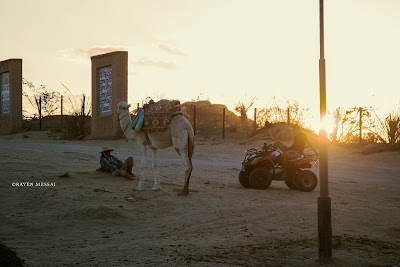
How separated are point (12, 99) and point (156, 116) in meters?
26.6

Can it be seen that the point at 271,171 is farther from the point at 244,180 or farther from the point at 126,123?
the point at 126,123

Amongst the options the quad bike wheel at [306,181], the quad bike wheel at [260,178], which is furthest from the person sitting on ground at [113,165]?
the quad bike wheel at [306,181]

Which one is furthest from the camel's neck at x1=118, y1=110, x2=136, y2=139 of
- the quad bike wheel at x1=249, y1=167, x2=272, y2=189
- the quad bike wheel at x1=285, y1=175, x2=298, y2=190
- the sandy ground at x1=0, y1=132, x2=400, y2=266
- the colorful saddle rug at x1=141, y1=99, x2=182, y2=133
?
the quad bike wheel at x1=285, y1=175, x2=298, y2=190

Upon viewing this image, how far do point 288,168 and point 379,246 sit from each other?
616cm

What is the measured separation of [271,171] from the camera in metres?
16.6

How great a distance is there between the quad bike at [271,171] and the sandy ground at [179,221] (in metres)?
0.30

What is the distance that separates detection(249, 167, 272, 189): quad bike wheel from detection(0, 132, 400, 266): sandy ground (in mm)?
279

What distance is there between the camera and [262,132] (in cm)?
3198

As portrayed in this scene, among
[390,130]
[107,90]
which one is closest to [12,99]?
[107,90]

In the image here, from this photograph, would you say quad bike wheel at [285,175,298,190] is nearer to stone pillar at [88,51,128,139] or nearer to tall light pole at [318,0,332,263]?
tall light pole at [318,0,332,263]

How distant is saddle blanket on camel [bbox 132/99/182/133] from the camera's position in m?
14.9

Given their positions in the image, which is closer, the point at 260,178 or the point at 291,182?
the point at 260,178

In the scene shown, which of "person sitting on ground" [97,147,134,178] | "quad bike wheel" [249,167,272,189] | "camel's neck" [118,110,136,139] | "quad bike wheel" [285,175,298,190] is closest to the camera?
"camel's neck" [118,110,136,139]

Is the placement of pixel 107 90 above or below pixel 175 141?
above
